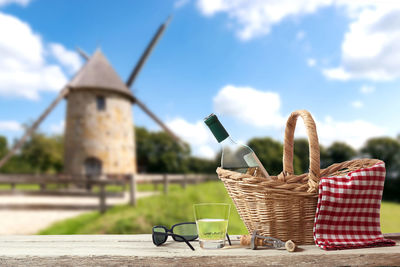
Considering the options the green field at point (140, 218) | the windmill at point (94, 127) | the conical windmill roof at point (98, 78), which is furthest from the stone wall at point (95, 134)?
the green field at point (140, 218)

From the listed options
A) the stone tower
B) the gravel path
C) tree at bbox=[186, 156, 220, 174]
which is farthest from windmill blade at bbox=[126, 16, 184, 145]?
the gravel path

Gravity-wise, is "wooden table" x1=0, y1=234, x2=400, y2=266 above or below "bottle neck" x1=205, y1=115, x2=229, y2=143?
below

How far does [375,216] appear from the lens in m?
1.68

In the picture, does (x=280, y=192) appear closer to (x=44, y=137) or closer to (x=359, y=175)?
(x=359, y=175)

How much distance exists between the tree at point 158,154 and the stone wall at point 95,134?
1358 cm

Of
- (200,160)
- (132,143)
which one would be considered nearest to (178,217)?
(132,143)

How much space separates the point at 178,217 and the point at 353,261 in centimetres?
604

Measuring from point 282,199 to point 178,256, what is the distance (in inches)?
19.4

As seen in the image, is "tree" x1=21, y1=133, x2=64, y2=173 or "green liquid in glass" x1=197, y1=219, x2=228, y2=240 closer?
"green liquid in glass" x1=197, y1=219, x2=228, y2=240

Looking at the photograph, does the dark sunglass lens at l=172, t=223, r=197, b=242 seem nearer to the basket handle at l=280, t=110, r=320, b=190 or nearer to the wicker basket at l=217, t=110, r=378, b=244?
the wicker basket at l=217, t=110, r=378, b=244

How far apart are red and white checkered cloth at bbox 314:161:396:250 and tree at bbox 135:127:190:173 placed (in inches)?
1071

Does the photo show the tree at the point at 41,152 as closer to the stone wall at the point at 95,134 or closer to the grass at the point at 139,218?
the stone wall at the point at 95,134

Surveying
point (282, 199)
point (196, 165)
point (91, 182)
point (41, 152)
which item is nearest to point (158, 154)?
point (196, 165)

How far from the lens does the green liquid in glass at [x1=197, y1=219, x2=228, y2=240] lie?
1606mm
